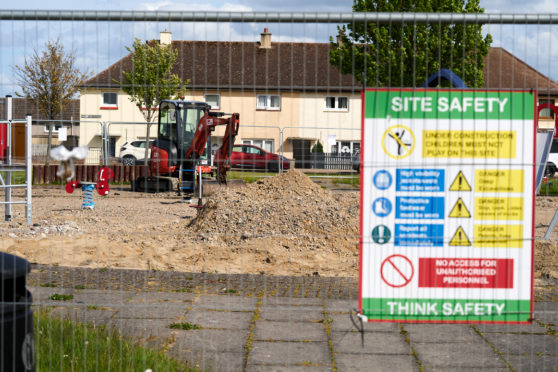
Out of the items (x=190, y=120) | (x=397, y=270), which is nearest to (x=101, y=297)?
(x=397, y=270)

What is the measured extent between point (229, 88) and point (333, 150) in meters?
1.82

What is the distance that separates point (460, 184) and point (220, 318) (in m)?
3.16

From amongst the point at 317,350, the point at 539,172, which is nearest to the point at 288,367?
the point at 317,350

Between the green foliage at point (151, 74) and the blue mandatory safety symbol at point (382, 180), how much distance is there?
1.36 metres

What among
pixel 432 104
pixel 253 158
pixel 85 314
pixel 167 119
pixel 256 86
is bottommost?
pixel 85 314

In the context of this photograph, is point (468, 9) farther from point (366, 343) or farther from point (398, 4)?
point (366, 343)

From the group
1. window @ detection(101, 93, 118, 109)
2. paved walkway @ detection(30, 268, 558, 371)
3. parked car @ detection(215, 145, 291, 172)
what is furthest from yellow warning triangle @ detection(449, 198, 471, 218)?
parked car @ detection(215, 145, 291, 172)

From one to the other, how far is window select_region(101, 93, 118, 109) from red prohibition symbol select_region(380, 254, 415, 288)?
2.51 metres

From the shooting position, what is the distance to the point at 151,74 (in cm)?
482

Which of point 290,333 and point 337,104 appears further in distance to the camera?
point 290,333

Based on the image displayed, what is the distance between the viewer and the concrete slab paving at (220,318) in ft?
20.3

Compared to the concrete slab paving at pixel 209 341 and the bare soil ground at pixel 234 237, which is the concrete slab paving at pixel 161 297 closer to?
the bare soil ground at pixel 234 237

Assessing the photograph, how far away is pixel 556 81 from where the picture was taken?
4477 mm

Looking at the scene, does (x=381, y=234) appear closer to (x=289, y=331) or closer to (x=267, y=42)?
(x=289, y=331)
